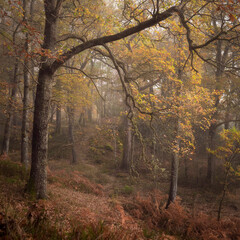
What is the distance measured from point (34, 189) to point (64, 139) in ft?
46.5

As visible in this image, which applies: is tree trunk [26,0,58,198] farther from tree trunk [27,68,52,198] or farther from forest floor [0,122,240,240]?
forest floor [0,122,240,240]

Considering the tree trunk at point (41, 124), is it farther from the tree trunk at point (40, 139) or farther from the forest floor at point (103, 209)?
the forest floor at point (103, 209)

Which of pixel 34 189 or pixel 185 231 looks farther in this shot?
pixel 185 231

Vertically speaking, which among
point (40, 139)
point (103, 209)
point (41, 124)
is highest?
point (41, 124)

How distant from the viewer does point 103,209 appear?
22.5 feet

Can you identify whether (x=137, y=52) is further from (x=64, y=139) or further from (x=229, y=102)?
(x=64, y=139)

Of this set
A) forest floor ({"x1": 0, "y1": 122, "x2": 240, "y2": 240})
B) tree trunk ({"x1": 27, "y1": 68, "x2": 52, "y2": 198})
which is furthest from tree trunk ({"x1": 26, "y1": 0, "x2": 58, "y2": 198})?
forest floor ({"x1": 0, "y1": 122, "x2": 240, "y2": 240})

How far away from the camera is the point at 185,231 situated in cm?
666

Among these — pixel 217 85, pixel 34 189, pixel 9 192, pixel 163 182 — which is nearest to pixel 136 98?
pixel 34 189

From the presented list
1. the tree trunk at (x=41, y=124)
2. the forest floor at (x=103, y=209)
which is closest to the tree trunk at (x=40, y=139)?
the tree trunk at (x=41, y=124)

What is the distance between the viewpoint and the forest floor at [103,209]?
2.81 meters

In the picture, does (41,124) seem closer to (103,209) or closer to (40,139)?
(40,139)

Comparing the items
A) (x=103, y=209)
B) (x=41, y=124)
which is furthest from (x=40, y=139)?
(x=103, y=209)

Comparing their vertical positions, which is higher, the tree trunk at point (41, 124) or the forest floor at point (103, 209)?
the tree trunk at point (41, 124)
